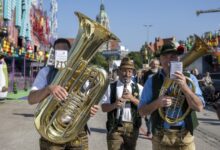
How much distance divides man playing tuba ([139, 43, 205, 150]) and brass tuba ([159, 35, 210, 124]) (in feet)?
0.07

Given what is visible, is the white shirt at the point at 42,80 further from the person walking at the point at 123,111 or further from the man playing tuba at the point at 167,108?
the person walking at the point at 123,111

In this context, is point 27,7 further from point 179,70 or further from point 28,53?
point 179,70

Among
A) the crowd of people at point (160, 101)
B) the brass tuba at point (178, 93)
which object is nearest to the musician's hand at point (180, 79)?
the crowd of people at point (160, 101)

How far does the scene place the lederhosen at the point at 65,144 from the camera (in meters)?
3.66

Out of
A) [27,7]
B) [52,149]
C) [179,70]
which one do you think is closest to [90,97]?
[52,149]

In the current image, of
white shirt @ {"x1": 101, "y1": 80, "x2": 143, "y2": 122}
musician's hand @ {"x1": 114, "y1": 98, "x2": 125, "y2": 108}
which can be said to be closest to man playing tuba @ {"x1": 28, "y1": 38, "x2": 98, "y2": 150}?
musician's hand @ {"x1": 114, "y1": 98, "x2": 125, "y2": 108}

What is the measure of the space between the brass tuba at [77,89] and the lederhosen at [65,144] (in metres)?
0.08

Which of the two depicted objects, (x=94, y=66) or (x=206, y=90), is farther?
(x=206, y=90)

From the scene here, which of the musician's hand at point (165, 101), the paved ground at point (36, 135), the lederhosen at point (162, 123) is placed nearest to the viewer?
the musician's hand at point (165, 101)

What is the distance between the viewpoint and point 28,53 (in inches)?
1272

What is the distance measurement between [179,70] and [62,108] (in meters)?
1.12

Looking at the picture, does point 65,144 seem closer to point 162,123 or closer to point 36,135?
point 162,123

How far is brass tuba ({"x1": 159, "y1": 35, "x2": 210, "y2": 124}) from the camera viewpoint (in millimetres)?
3534

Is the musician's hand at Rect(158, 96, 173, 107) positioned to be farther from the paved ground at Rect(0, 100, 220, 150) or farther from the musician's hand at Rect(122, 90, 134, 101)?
→ the paved ground at Rect(0, 100, 220, 150)
